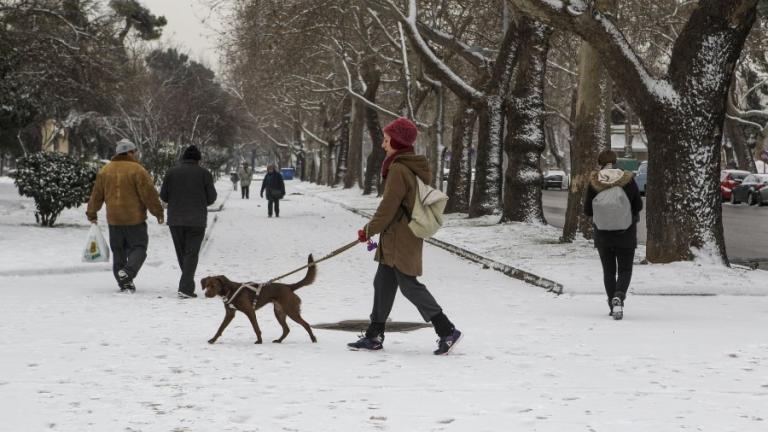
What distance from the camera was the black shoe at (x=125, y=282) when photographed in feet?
41.1

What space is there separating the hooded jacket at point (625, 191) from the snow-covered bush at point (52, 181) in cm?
1502

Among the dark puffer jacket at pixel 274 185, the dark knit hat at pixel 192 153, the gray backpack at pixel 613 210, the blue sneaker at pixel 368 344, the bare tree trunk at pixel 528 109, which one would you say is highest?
the bare tree trunk at pixel 528 109

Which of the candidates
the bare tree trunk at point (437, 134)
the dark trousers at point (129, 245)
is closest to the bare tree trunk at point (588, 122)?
the dark trousers at point (129, 245)

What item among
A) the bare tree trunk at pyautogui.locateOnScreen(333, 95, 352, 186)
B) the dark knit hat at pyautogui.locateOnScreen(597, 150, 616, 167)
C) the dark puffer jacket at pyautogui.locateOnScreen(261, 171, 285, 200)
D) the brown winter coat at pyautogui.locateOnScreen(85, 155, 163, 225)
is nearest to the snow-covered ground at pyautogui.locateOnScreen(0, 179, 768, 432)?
the brown winter coat at pyautogui.locateOnScreen(85, 155, 163, 225)

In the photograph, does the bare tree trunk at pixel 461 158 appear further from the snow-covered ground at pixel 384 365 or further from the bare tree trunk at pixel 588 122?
the snow-covered ground at pixel 384 365

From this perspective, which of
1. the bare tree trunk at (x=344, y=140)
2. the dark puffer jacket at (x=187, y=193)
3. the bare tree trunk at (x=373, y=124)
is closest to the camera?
the dark puffer jacket at (x=187, y=193)

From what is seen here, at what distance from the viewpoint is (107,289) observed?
1305 centimetres

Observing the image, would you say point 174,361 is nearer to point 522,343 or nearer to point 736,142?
point 522,343

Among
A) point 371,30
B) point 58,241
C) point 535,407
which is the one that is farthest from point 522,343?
point 371,30

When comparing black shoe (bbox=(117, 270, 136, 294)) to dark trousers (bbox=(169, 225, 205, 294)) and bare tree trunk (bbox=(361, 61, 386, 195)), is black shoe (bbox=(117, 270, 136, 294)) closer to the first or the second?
dark trousers (bbox=(169, 225, 205, 294))

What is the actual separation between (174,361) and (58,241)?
12639mm

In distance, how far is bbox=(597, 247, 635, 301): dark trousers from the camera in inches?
415

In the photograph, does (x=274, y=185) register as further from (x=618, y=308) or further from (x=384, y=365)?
(x=384, y=365)

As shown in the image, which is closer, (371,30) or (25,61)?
(25,61)
